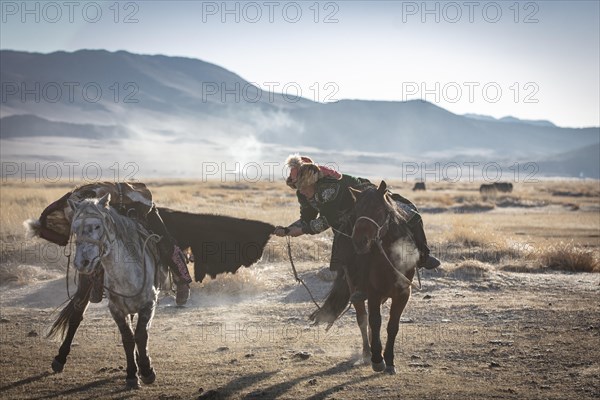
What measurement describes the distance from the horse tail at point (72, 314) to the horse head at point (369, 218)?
11.6 feet

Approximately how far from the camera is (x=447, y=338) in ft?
30.0

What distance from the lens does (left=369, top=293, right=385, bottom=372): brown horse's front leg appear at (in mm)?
7102

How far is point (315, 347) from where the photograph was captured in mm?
8914

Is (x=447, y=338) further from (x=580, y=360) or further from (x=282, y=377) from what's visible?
(x=282, y=377)

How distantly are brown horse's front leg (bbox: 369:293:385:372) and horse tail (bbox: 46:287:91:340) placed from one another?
3589mm

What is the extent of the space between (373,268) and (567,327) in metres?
4.17

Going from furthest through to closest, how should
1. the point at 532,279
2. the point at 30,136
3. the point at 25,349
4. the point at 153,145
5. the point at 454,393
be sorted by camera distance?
1. the point at 153,145
2. the point at 30,136
3. the point at 532,279
4. the point at 25,349
5. the point at 454,393

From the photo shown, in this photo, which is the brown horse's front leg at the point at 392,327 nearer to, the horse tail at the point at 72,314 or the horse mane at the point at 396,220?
the horse mane at the point at 396,220

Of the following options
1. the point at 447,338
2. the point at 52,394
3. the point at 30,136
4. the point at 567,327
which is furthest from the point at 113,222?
the point at 30,136

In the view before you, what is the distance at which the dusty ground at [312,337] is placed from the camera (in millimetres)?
7027

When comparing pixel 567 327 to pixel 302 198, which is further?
pixel 567 327

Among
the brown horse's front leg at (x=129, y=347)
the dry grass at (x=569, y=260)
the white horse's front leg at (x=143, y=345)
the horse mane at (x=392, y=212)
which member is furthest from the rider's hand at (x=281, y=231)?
the dry grass at (x=569, y=260)

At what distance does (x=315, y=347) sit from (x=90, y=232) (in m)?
3.89

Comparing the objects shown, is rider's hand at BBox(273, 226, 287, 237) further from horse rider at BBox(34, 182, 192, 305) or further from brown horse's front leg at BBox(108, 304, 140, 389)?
brown horse's front leg at BBox(108, 304, 140, 389)
